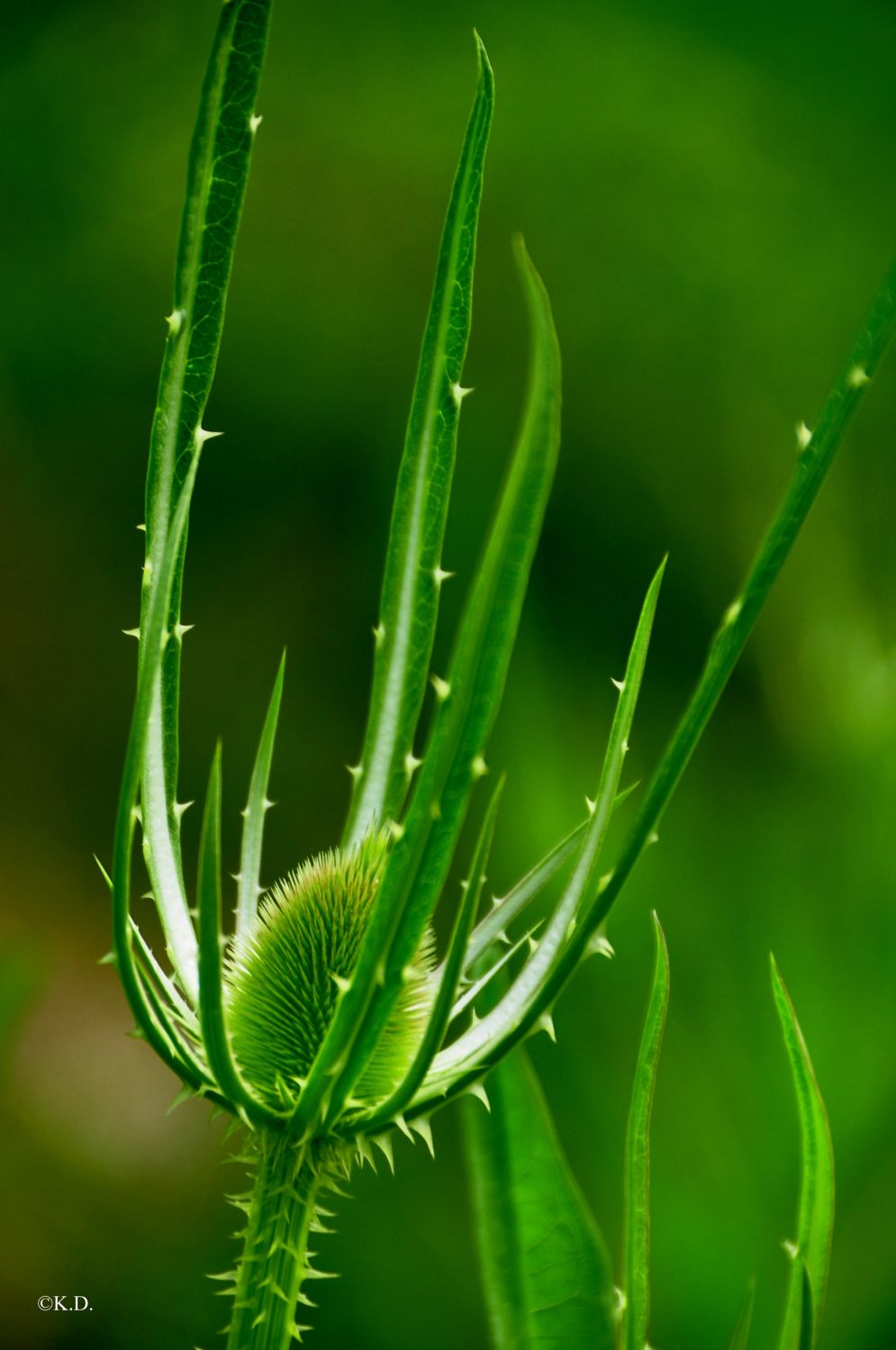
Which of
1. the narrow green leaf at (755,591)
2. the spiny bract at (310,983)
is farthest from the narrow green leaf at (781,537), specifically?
the spiny bract at (310,983)

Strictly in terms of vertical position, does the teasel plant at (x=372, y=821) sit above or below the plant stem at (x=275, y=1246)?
above

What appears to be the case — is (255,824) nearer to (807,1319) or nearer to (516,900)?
(516,900)

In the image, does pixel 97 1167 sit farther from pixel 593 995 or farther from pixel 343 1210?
pixel 593 995

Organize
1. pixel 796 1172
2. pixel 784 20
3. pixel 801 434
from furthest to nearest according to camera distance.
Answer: pixel 784 20
pixel 796 1172
pixel 801 434

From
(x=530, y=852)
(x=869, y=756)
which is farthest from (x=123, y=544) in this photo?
(x=869, y=756)

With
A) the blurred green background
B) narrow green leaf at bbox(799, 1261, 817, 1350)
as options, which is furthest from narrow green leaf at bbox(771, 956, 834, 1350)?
the blurred green background

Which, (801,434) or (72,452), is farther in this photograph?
(72,452)

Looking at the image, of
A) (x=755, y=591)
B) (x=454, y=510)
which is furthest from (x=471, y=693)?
(x=454, y=510)

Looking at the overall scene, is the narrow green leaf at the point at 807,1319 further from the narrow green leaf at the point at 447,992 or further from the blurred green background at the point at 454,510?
the blurred green background at the point at 454,510
